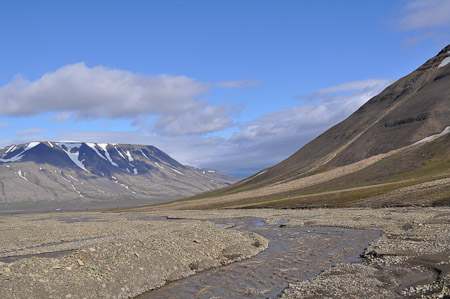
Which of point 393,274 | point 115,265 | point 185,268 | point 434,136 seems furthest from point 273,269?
point 434,136

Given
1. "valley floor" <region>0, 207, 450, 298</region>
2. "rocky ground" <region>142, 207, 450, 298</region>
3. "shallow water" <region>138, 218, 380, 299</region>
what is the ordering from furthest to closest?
"shallow water" <region>138, 218, 380, 299</region>
"valley floor" <region>0, 207, 450, 298</region>
"rocky ground" <region>142, 207, 450, 298</region>

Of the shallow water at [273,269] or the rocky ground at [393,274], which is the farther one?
the shallow water at [273,269]

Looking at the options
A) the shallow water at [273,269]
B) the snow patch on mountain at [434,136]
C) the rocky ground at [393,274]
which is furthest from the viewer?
the snow patch on mountain at [434,136]

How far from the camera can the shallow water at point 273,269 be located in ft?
79.7

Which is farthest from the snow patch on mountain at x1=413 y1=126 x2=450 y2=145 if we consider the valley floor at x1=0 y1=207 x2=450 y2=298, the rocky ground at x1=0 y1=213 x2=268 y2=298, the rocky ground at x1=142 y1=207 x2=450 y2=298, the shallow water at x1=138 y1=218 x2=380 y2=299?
the rocky ground at x1=0 y1=213 x2=268 y2=298

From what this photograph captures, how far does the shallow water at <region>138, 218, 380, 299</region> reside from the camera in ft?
79.7

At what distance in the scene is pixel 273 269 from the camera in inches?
1179

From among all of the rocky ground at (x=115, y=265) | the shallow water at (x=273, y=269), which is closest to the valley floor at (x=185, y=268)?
the rocky ground at (x=115, y=265)

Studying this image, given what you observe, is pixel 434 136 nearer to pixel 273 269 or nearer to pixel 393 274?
pixel 393 274

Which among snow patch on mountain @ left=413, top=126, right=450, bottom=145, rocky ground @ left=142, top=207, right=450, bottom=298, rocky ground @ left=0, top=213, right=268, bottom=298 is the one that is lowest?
rocky ground @ left=142, top=207, right=450, bottom=298

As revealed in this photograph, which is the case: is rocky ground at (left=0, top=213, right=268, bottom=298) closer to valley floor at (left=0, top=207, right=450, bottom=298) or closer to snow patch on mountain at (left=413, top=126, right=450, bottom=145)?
valley floor at (left=0, top=207, right=450, bottom=298)

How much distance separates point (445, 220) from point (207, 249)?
34.5 metres

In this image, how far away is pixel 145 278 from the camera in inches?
1029

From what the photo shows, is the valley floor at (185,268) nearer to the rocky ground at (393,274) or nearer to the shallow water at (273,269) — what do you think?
the rocky ground at (393,274)
